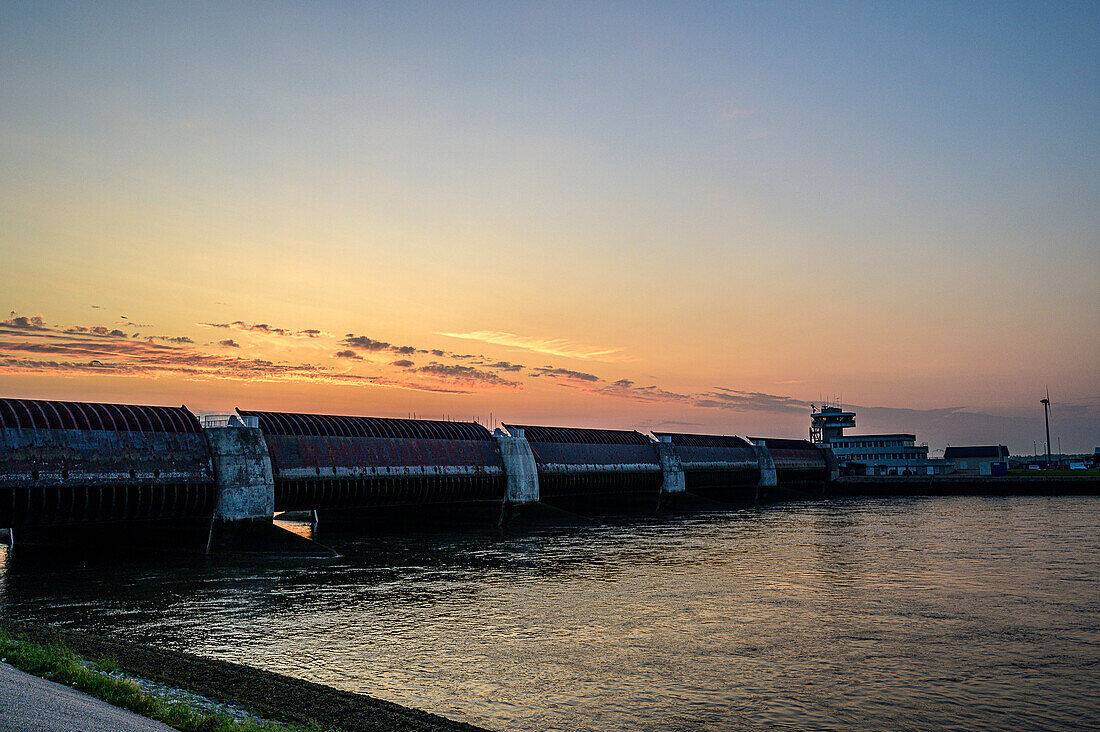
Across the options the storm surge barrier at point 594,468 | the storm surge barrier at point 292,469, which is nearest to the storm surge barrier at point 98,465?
the storm surge barrier at point 292,469

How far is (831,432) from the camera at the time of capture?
190750 millimetres

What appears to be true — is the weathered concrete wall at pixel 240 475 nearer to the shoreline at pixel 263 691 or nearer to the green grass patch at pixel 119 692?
the shoreline at pixel 263 691

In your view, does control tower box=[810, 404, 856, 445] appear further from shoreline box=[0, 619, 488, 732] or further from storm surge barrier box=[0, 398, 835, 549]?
shoreline box=[0, 619, 488, 732]

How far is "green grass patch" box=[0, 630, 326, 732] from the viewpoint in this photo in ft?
47.6

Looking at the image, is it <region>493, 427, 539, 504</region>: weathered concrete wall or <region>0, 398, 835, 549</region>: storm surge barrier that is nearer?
<region>0, 398, 835, 549</region>: storm surge barrier

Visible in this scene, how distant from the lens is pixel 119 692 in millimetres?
15805

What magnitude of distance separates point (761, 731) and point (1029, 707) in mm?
6889

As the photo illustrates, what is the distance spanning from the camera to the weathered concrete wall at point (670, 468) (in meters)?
102

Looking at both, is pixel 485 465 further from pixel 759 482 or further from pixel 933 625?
pixel 759 482

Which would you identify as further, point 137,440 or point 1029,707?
point 137,440

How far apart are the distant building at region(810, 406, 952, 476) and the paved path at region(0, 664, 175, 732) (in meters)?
176

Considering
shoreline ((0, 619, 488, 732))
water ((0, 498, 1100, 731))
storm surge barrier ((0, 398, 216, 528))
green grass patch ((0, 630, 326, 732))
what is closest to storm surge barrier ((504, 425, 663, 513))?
water ((0, 498, 1100, 731))

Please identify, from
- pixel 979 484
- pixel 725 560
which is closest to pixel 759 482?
pixel 979 484

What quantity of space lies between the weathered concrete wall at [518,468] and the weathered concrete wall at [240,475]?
2689cm
